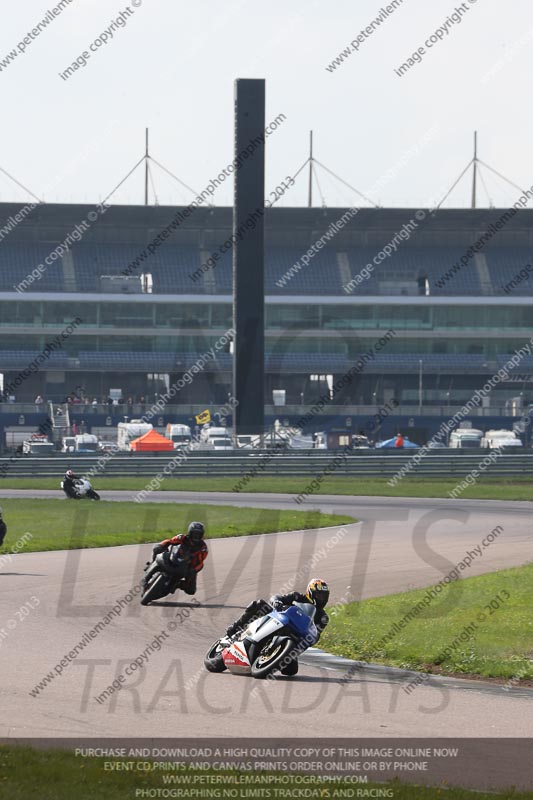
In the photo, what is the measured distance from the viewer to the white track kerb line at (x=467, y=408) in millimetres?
41000

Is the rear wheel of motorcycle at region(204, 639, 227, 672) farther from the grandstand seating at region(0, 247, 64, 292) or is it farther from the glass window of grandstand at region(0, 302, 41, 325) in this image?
the grandstand seating at region(0, 247, 64, 292)

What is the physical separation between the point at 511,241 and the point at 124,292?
27.4m

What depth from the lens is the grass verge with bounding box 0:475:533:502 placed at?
36781 mm

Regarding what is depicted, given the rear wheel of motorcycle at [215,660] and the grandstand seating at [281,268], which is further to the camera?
the grandstand seating at [281,268]

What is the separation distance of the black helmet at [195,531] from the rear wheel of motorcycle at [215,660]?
4105 millimetres

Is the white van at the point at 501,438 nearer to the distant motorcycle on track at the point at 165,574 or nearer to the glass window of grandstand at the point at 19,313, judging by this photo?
the glass window of grandstand at the point at 19,313

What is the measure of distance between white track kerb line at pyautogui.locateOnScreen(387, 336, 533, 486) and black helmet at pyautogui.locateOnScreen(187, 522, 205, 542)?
956 inches

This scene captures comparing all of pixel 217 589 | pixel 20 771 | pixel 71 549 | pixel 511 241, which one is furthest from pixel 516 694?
pixel 511 241

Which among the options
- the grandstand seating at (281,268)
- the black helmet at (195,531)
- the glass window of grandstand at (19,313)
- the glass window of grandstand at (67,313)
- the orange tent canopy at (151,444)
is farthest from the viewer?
the grandstand seating at (281,268)

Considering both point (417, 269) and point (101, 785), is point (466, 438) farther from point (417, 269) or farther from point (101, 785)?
point (101, 785)

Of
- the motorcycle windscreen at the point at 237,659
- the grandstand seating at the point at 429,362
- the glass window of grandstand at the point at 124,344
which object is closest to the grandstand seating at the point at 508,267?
the grandstand seating at the point at 429,362

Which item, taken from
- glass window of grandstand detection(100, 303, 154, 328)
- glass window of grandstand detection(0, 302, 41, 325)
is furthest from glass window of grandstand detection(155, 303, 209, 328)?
glass window of grandstand detection(0, 302, 41, 325)

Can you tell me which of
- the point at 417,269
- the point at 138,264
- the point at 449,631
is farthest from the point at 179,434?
the point at 449,631

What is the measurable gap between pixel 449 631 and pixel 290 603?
3.08 m
